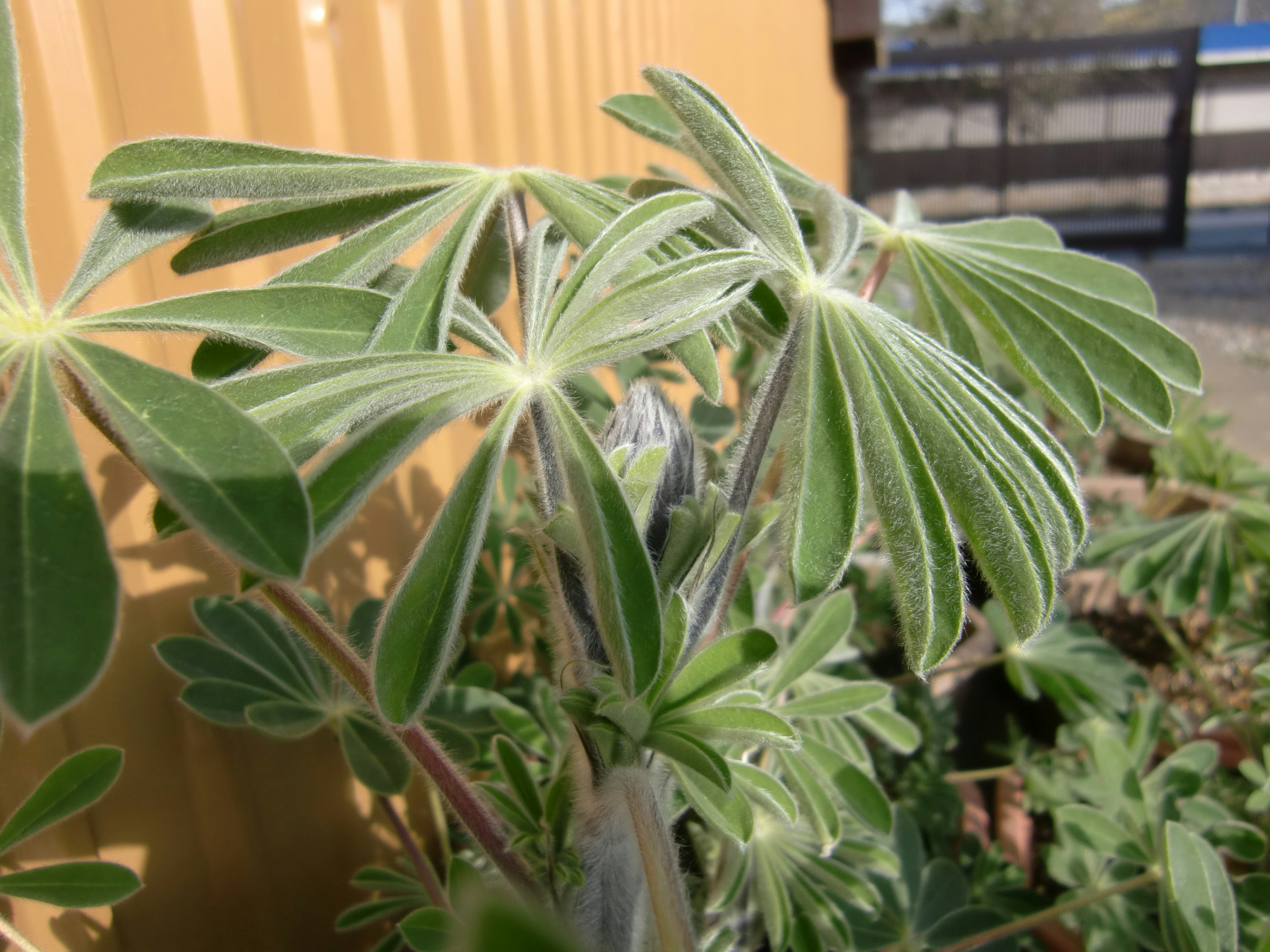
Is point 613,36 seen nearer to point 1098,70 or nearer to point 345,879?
point 345,879

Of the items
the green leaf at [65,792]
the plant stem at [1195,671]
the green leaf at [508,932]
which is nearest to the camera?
the green leaf at [508,932]

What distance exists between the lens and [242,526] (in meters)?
0.37

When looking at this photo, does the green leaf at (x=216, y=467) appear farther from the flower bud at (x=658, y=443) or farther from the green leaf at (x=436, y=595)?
the flower bud at (x=658, y=443)

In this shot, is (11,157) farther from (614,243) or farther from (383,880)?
(383,880)

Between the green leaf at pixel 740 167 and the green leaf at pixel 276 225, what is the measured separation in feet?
0.79

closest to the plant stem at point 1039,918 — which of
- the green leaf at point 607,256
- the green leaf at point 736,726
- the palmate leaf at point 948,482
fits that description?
the green leaf at point 736,726

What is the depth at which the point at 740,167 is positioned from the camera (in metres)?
0.62

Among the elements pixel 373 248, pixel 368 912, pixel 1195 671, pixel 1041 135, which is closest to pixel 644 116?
pixel 373 248

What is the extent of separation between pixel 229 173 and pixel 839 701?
0.79 m

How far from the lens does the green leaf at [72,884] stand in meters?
0.65

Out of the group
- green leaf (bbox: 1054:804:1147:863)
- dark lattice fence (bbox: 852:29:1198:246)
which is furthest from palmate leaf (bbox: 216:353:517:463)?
dark lattice fence (bbox: 852:29:1198:246)

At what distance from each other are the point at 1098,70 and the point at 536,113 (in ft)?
27.3

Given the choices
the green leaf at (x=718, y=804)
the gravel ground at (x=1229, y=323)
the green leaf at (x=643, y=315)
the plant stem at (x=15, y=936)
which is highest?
the green leaf at (x=643, y=315)

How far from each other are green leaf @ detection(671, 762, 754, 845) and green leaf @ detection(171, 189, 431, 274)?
536 mm
